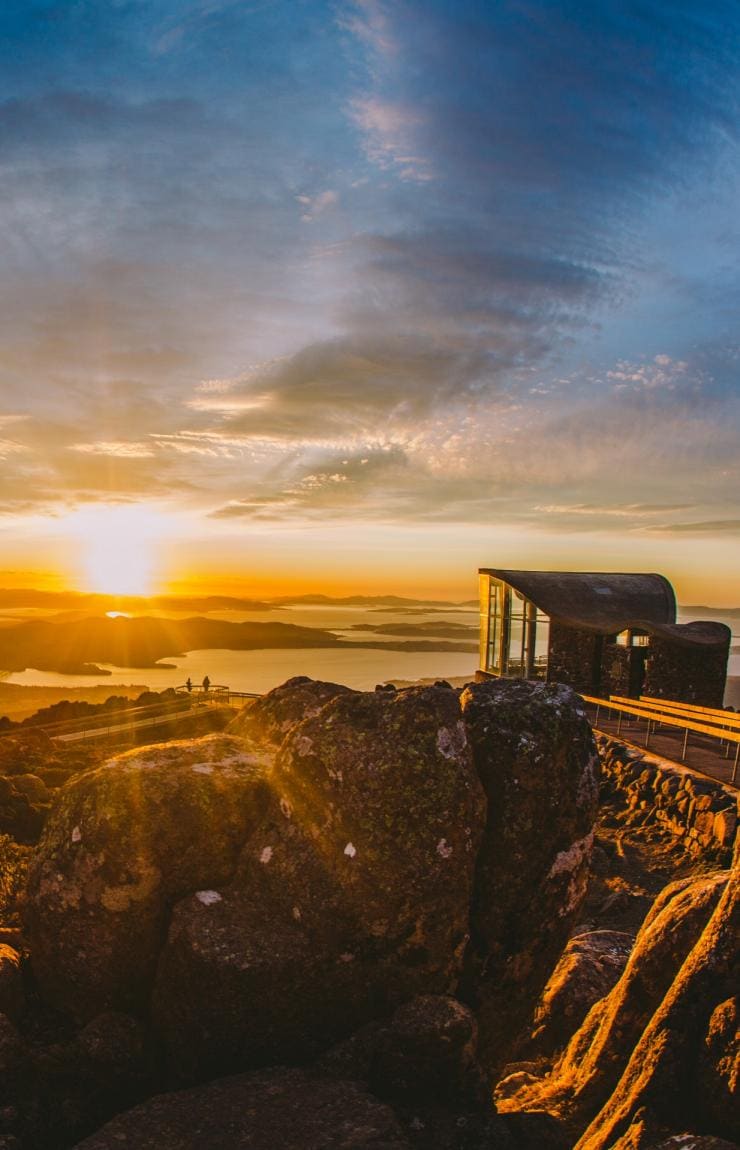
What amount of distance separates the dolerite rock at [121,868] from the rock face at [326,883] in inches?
0.6

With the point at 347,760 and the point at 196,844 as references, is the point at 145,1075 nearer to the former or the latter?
the point at 196,844

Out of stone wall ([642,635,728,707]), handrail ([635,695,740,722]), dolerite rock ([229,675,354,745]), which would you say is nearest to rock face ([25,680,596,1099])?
dolerite rock ([229,675,354,745])

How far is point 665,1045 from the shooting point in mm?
4602

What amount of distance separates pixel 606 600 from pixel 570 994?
2654 centimetres

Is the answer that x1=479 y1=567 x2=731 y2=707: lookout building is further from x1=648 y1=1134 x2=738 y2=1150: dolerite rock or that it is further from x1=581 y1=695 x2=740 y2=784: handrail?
x1=648 y1=1134 x2=738 y2=1150: dolerite rock

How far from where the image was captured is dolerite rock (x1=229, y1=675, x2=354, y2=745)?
8.32 meters

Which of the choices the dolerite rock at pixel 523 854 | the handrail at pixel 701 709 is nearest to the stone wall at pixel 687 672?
the handrail at pixel 701 709

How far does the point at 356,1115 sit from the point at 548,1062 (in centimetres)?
275

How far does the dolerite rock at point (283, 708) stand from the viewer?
27.3ft

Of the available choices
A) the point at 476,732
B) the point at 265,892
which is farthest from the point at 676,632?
the point at 265,892

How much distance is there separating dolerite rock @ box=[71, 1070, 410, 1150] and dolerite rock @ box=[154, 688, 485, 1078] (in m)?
0.44

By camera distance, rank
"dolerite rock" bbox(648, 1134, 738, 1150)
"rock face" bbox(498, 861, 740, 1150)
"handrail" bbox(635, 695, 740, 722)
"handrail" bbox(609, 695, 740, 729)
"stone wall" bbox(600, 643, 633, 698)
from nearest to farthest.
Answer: "dolerite rock" bbox(648, 1134, 738, 1150)
"rock face" bbox(498, 861, 740, 1150)
"handrail" bbox(609, 695, 740, 729)
"handrail" bbox(635, 695, 740, 722)
"stone wall" bbox(600, 643, 633, 698)

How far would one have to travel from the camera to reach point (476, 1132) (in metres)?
4.80

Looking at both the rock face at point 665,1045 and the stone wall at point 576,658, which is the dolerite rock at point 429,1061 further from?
the stone wall at point 576,658
